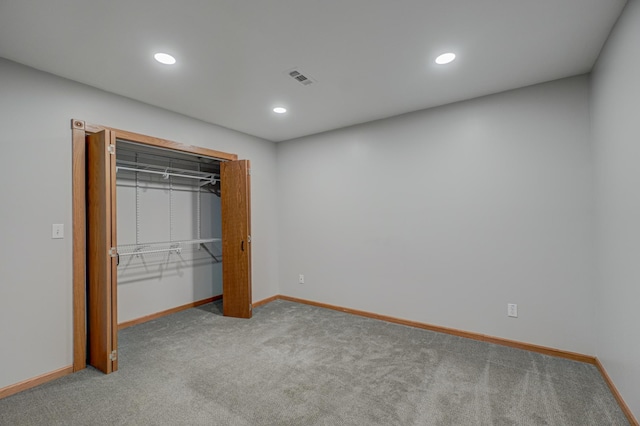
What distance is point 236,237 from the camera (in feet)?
12.6

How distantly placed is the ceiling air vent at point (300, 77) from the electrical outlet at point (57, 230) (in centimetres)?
229

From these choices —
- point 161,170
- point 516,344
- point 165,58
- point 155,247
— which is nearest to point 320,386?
point 516,344

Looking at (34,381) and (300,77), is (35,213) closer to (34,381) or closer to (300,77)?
(34,381)

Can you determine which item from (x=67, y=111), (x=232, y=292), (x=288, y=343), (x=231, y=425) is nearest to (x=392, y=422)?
(x=231, y=425)

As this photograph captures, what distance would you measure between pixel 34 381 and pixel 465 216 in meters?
4.04

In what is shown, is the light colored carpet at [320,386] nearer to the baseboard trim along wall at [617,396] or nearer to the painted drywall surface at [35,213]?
the baseboard trim along wall at [617,396]

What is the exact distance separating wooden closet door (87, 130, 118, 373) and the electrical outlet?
0.19m

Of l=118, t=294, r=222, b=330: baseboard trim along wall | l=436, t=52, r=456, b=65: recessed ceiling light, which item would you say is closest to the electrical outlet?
l=118, t=294, r=222, b=330: baseboard trim along wall

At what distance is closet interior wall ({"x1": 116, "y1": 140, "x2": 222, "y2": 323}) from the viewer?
3648mm

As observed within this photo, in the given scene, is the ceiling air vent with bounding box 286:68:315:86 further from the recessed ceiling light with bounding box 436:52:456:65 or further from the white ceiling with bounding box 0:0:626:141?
the recessed ceiling light with bounding box 436:52:456:65

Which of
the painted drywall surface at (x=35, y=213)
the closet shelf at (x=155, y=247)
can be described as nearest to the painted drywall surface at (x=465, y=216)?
the closet shelf at (x=155, y=247)

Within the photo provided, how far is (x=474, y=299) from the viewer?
312 centimetres

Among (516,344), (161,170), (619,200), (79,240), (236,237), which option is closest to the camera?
(619,200)

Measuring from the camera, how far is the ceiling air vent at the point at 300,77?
252 centimetres
